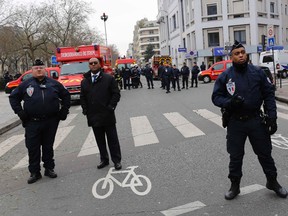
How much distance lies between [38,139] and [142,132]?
4023 mm

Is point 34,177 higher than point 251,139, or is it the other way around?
point 251,139

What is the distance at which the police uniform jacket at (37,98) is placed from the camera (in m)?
5.83

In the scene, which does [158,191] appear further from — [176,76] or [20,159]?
[176,76]

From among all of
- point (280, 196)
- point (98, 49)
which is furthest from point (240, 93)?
point (98, 49)

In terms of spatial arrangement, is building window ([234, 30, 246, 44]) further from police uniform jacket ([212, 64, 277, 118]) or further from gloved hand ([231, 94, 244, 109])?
gloved hand ([231, 94, 244, 109])

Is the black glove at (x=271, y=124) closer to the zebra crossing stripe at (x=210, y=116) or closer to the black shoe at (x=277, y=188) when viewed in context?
the black shoe at (x=277, y=188)

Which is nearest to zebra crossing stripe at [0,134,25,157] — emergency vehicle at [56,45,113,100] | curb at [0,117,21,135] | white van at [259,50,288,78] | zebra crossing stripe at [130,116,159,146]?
curb at [0,117,21,135]

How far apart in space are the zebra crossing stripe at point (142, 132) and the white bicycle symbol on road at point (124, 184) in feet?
7.83

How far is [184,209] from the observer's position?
4.34 meters

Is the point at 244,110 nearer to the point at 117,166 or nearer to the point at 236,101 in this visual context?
the point at 236,101

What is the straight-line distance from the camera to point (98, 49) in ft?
69.5

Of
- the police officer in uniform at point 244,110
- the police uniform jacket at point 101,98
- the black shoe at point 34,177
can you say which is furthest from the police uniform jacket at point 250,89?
the black shoe at point 34,177

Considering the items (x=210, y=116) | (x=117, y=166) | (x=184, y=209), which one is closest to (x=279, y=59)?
(x=210, y=116)

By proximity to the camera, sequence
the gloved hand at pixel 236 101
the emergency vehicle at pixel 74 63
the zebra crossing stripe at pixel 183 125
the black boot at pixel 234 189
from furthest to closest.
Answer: the emergency vehicle at pixel 74 63, the zebra crossing stripe at pixel 183 125, the black boot at pixel 234 189, the gloved hand at pixel 236 101
